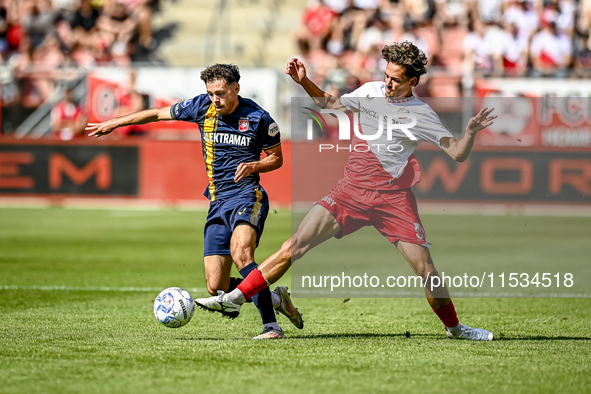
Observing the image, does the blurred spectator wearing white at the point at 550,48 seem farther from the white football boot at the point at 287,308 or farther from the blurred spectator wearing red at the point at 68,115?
the white football boot at the point at 287,308

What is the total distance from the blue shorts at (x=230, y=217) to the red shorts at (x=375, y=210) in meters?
0.50

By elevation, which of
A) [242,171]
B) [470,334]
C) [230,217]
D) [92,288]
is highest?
[242,171]

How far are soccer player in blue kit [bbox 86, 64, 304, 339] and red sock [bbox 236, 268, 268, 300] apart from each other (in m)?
0.19

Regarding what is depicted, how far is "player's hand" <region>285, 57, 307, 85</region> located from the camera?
6324 mm

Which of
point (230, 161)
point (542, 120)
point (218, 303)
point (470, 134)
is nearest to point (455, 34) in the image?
point (542, 120)

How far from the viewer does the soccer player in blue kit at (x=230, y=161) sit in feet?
20.4

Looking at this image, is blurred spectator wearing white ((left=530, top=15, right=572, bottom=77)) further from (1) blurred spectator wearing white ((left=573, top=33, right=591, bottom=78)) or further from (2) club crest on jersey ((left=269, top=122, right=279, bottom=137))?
(2) club crest on jersey ((left=269, top=122, right=279, bottom=137))

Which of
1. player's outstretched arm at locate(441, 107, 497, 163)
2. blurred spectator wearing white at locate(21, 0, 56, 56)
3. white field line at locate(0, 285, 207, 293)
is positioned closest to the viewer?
player's outstretched arm at locate(441, 107, 497, 163)

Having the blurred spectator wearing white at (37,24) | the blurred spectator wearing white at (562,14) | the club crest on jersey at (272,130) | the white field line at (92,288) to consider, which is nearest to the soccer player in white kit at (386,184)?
the club crest on jersey at (272,130)

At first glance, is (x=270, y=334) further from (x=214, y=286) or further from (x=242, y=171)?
(x=242, y=171)

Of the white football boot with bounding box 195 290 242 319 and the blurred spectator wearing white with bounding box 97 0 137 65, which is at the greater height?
the blurred spectator wearing white with bounding box 97 0 137 65

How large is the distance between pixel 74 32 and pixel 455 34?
33.7 feet

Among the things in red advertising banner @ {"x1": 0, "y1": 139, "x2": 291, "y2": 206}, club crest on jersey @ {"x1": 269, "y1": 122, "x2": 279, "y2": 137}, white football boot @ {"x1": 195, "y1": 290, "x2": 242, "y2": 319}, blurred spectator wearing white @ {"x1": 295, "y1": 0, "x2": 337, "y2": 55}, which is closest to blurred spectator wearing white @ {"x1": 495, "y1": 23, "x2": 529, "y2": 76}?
blurred spectator wearing white @ {"x1": 295, "y1": 0, "x2": 337, "y2": 55}

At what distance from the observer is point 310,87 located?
635cm
